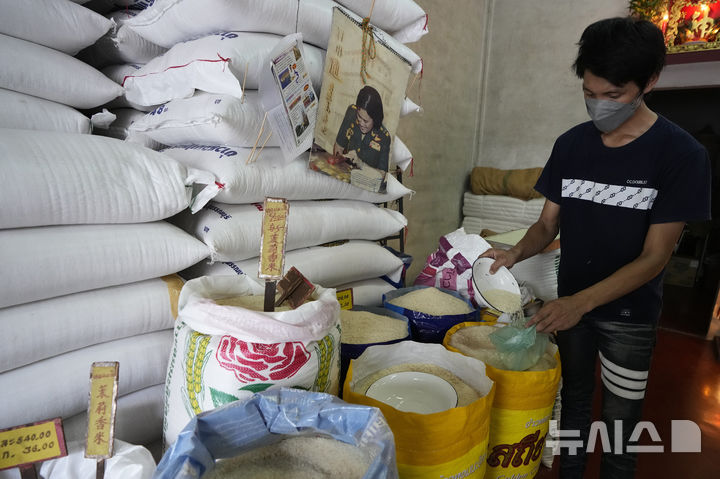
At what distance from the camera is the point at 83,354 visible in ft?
2.85

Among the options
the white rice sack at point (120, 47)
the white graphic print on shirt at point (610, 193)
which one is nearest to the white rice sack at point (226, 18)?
the white rice sack at point (120, 47)

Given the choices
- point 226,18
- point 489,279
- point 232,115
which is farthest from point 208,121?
point 489,279

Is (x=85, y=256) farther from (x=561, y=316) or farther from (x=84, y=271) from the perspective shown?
(x=561, y=316)

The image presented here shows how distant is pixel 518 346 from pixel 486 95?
3.53 m

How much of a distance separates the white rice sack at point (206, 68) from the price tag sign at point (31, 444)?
781 millimetres

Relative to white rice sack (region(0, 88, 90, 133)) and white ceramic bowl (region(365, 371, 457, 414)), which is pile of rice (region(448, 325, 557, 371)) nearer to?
white ceramic bowl (region(365, 371, 457, 414))

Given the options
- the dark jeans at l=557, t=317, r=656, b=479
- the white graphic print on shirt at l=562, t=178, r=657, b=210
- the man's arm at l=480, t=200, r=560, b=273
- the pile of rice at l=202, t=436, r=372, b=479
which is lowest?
the dark jeans at l=557, t=317, r=656, b=479

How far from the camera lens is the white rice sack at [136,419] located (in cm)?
87

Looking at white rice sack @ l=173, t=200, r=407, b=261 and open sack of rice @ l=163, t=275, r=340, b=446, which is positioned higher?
white rice sack @ l=173, t=200, r=407, b=261

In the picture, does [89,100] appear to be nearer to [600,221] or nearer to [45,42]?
[45,42]

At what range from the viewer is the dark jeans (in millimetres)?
1171

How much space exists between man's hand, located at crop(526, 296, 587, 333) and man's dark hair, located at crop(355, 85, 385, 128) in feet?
2.74

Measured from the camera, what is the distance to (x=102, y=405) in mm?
651

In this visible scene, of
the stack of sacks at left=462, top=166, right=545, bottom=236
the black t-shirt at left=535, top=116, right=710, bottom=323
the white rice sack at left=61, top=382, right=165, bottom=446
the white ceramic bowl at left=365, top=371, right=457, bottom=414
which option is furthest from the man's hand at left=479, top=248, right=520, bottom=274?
the stack of sacks at left=462, top=166, right=545, bottom=236
